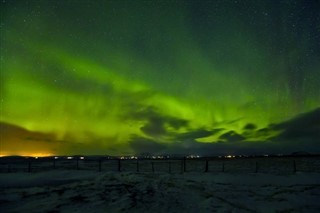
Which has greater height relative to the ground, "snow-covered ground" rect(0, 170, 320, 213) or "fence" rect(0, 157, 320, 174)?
"snow-covered ground" rect(0, 170, 320, 213)

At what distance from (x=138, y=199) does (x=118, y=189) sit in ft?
11.2

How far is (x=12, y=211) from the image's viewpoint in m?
11.2

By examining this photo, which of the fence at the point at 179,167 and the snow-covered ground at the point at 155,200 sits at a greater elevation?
the snow-covered ground at the point at 155,200

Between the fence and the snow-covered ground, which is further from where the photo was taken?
the fence

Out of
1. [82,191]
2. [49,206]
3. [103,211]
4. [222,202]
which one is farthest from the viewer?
[82,191]

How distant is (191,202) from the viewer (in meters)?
13.1

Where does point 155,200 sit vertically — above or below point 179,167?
above

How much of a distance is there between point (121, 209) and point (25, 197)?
627 centimetres

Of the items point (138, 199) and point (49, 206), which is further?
point (138, 199)

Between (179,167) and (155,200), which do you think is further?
(179,167)

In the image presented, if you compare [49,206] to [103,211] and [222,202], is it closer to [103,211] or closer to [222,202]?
[103,211]

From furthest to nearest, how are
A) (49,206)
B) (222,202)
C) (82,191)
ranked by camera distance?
(82,191) → (222,202) → (49,206)

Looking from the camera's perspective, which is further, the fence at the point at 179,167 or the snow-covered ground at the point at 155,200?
the fence at the point at 179,167

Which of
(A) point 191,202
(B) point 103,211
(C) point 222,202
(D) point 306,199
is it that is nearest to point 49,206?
(B) point 103,211
